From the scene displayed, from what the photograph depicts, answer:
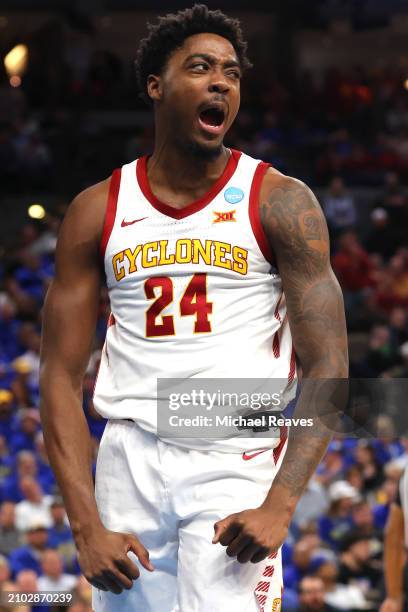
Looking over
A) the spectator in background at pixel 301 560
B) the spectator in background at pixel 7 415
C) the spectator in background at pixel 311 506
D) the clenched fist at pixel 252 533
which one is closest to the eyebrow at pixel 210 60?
the clenched fist at pixel 252 533

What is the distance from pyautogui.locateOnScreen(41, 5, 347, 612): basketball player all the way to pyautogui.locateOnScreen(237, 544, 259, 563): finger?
44 millimetres

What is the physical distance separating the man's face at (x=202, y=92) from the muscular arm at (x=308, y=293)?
0.25 meters

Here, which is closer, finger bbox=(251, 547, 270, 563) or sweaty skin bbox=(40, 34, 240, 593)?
finger bbox=(251, 547, 270, 563)

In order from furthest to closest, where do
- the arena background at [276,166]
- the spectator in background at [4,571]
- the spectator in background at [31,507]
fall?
1. the arena background at [276,166]
2. the spectator in background at [31,507]
3. the spectator in background at [4,571]

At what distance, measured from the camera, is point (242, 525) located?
10.9 feet

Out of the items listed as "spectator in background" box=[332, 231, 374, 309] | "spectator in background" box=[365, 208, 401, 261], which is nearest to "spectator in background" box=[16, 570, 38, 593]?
"spectator in background" box=[332, 231, 374, 309]

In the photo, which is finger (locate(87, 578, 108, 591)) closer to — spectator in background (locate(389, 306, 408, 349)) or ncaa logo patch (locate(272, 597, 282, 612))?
ncaa logo patch (locate(272, 597, 282, 612))

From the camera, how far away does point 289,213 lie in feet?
11.7

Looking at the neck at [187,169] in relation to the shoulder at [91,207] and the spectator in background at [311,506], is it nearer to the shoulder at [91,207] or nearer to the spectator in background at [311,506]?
the shoulder at [91,207]

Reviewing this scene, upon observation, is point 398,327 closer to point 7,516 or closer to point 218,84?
point 7,516

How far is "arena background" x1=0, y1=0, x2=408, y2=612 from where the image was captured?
9992 millimetres

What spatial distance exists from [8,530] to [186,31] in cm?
658

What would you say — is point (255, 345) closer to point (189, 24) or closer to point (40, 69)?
point (189, 24)

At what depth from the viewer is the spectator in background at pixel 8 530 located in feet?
31.3
